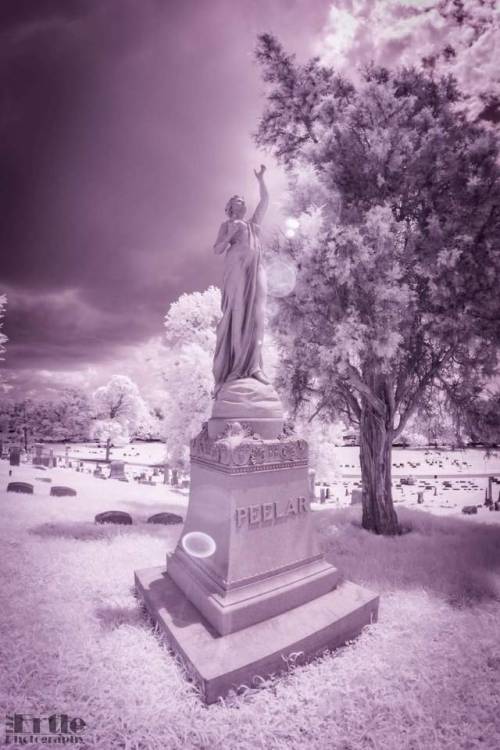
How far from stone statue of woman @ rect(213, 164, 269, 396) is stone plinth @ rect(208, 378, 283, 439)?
0.77ft

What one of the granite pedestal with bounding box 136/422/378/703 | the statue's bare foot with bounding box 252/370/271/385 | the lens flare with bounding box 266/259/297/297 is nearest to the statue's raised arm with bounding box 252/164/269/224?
the statue's bare foot with bounding box 252/370/271/385

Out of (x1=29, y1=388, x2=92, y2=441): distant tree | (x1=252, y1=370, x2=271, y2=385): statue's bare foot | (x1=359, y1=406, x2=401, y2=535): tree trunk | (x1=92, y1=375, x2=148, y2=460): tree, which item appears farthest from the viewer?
(x1=29, y1=388, x2=92, y2=441): distant tree

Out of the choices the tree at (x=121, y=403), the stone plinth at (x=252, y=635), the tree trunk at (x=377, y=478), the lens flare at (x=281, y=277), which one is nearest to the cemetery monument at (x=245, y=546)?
the stone plinth at (x=252, y=635)

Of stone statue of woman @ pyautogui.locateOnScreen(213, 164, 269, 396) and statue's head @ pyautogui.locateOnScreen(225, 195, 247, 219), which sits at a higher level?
statue's head @ pyautogui.locateOnScreen(225, 195, 247, 219)

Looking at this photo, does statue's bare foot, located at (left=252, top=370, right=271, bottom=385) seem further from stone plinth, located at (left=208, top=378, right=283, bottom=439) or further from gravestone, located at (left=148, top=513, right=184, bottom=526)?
gravestone, located at (left=148, top=513, right=184, bottom=526)

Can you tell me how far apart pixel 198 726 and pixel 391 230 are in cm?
887

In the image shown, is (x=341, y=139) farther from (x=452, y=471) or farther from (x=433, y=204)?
(x=452, y=471)

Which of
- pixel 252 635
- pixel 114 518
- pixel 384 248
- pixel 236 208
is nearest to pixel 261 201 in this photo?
pixel 236 208

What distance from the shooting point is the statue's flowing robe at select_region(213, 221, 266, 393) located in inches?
201

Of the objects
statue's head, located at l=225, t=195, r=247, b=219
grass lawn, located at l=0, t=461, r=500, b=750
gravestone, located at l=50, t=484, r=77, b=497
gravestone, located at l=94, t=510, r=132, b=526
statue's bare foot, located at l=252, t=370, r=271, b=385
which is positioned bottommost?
gravestone, located at l=50, t=484, r=77, b=497

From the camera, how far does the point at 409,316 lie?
7734mm

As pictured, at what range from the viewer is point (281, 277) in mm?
8438

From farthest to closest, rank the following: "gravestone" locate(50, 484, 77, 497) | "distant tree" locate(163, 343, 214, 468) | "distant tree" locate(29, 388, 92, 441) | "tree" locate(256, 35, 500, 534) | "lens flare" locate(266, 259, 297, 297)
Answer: "distant tree" locate(29, 388, 92, 441)
"distant tree" locate(163, 343, 214, 468)
"gravestone" locate(50, 484, 77, 497)
"lens flare" locate(266, 259, 297, 297)
"tree" locate(256, 35, 500, 534)

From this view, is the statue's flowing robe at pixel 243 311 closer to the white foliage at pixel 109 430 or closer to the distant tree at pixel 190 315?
the distant tree at pixel 190 315
